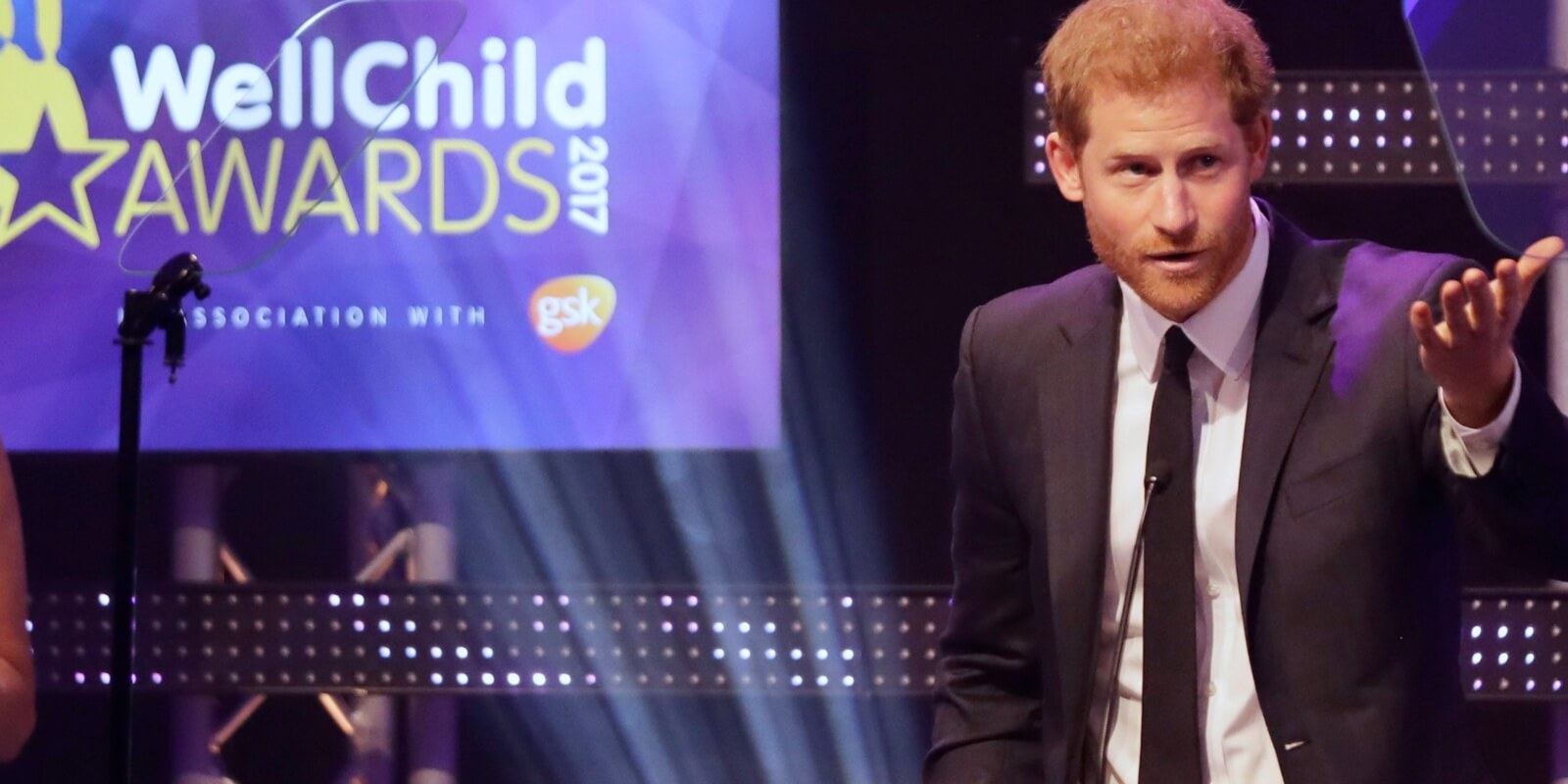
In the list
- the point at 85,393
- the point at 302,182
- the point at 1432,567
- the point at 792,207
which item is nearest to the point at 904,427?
the point at 792,207

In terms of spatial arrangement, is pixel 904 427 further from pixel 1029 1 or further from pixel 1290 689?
pixel 1290 689

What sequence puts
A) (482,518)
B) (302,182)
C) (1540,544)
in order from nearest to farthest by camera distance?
(1540,544) < (302,182) < (482,518)

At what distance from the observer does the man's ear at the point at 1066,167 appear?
5.84 ft

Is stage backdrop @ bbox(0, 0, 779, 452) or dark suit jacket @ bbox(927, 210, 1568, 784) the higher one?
stage backdrop @ bbox(0, 0, 779, 452)

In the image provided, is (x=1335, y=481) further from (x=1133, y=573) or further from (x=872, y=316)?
(x=872, y=316)

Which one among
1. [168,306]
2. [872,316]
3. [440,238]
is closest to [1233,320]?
[168,306]

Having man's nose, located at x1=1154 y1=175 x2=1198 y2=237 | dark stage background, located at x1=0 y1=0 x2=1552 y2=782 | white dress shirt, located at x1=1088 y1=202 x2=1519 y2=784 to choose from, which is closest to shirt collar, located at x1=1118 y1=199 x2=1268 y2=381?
white dress shirt, located at x1=1088 y1=202 x2=1519 y2=784

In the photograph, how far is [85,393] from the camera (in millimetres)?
3242

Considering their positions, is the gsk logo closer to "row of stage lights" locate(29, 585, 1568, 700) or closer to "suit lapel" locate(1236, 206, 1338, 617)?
"row of stage lights" locate(29, 585, 1568, 700)

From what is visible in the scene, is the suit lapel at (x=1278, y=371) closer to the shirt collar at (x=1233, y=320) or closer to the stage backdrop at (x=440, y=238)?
the shirt collar at (x=1233, y=320)

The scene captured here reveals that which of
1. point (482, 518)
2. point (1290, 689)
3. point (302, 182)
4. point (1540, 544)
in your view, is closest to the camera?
point (1540, 544)

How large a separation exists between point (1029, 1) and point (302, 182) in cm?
138

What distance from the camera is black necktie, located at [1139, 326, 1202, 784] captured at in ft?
5.35

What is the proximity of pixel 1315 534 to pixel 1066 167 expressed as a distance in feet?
1.50
